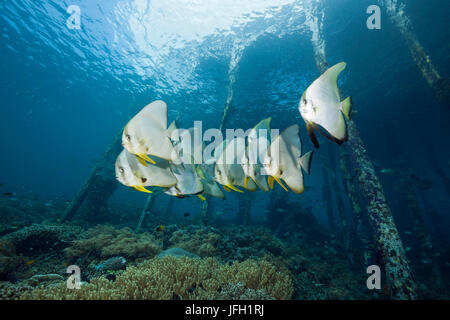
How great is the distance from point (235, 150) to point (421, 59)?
30.1 feet

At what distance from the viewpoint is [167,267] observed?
387 centimetres

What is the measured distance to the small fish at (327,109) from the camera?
1.30 meters

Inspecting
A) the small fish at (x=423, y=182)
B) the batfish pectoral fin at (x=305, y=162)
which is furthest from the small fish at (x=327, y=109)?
the small fish at (x=423, y=182)

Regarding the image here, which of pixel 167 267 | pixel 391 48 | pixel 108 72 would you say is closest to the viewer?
pixel 167 267

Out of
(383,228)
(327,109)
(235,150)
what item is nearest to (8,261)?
(235,150)

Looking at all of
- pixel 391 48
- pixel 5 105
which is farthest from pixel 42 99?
pixel 391 48

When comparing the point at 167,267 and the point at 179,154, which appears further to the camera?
the point at 167,267

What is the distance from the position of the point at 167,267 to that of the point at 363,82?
17946 millimetres

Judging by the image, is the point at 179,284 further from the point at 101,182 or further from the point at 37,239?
the point at 101,182

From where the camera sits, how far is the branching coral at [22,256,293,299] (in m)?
2.99

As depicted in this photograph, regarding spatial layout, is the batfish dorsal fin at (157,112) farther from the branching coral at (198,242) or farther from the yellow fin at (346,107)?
the branching coral at (198,242)

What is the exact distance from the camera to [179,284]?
3475mm

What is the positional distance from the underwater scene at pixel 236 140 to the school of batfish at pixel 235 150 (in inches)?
0.6
